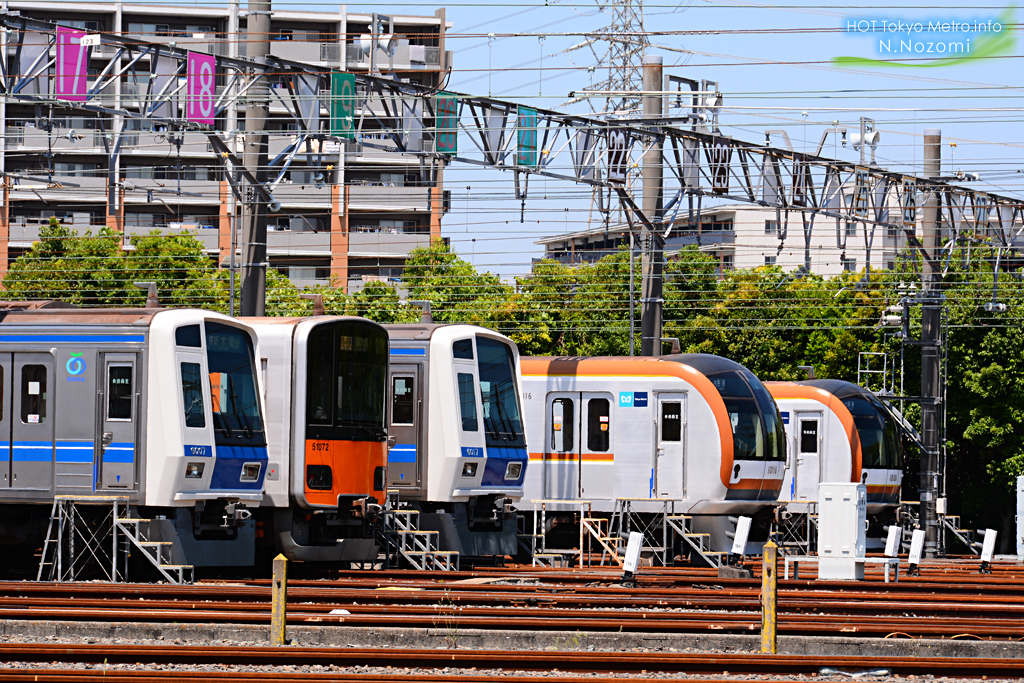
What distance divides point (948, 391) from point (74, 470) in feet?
96.7

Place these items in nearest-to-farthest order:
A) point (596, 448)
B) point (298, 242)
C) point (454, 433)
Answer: point (454, 433) < point (596, 448) < point (298, 242)

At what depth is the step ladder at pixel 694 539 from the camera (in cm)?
2220

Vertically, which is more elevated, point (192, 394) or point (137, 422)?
point (192, 394)

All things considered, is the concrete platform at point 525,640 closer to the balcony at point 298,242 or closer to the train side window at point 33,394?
the train side window at point 33,394

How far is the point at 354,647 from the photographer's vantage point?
11.7 meters

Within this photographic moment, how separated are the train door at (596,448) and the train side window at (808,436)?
285 inches

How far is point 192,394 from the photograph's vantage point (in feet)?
55.2

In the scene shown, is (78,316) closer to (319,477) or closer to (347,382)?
(347,382)

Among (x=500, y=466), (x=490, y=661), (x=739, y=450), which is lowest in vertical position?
(x=490, y=661)

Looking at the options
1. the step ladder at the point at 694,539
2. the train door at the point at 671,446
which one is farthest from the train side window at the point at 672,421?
the step ladder at the point at 694,539

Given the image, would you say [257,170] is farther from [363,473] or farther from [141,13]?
[141,13]

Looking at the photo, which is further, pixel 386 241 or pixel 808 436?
pixel 386 241

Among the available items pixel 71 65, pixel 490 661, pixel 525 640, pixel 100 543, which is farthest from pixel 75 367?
pixel 490 661

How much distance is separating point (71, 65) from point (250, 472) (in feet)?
24.7
